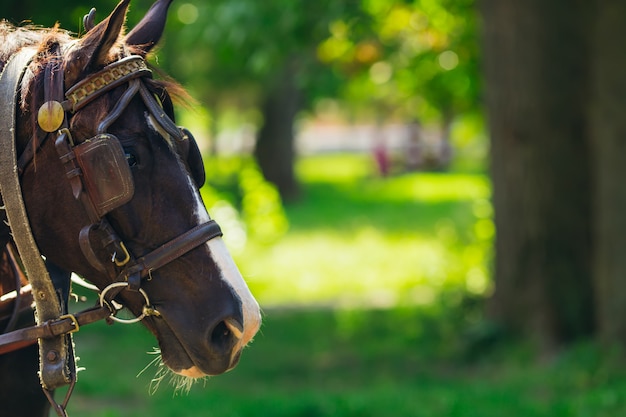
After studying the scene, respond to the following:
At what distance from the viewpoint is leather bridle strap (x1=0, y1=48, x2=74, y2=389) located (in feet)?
7.63

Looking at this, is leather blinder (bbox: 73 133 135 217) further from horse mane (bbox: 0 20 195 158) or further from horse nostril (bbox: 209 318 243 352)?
horse nostril (bbox: 209 318 243 352)

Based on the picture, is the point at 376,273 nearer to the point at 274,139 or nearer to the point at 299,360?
the point at 299,360

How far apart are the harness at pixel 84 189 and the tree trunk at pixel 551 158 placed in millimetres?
5909

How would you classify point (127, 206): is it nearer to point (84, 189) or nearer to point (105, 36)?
point (84, 189)

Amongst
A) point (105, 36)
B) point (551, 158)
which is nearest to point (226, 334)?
point (105, 36)

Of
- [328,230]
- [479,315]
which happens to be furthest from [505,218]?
[328,230]

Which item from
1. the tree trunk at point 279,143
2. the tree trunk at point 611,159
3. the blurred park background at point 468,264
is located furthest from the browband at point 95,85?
the tree trunk at point 279,143

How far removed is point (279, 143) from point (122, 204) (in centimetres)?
2343

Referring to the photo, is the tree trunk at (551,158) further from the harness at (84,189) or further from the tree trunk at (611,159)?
the harness at (84,189)

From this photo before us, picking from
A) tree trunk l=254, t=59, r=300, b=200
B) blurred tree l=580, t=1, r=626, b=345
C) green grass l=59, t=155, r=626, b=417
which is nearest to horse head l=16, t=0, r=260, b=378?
green grass l=59, t=155, r=626, b=417

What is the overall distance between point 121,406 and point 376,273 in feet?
24.9

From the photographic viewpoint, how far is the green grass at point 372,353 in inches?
242

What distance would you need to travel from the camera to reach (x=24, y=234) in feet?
7.64

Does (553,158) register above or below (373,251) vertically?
above
